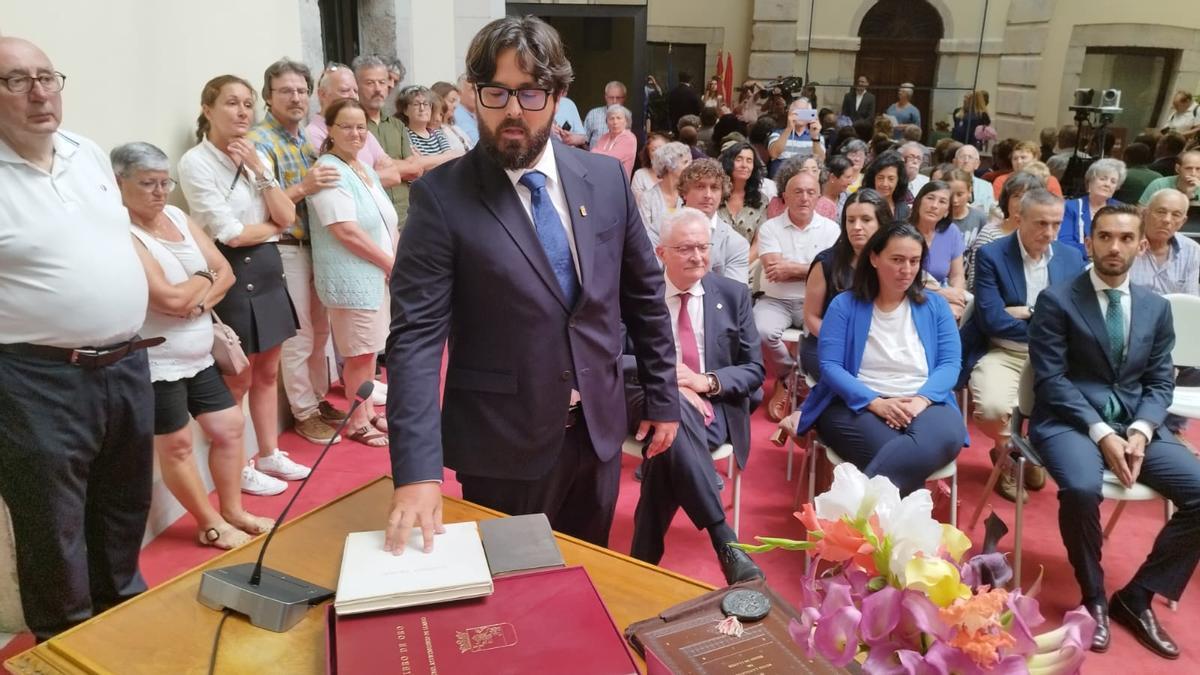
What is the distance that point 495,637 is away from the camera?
110cm

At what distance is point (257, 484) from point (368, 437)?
641 mm

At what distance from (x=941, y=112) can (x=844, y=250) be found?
35.6ft

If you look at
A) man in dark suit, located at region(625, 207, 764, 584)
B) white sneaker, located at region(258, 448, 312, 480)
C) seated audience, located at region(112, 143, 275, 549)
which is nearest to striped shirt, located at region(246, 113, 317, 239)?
seated audience, located at region(112, 143, 275, 549)

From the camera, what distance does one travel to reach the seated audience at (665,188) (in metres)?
4.89

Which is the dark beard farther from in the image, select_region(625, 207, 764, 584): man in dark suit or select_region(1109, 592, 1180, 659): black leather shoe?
select_region(1109, 592, 1180, 659): black leather shoe

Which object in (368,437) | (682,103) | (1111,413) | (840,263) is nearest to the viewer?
(1111,413)

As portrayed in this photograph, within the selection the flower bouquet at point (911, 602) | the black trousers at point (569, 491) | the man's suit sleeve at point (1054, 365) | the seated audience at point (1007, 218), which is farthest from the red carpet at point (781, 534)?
the flower bouquet at point (911, 602)

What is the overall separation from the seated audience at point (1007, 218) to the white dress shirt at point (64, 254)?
12.7 feet

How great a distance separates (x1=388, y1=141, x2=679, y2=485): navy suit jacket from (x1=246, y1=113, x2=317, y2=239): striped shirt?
2.14 metres

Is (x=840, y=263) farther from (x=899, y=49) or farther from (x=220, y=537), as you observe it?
(x=899, y=49)

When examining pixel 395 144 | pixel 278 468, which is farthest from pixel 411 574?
pixel 395 144

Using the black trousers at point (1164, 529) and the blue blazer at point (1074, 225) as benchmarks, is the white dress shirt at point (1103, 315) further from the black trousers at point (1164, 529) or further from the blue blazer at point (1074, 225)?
the blue blazer at point (1074, 225)

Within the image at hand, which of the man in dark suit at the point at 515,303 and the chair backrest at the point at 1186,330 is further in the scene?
the chair backrest at the point at 1186,330

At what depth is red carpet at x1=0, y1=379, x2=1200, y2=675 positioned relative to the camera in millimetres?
2619
